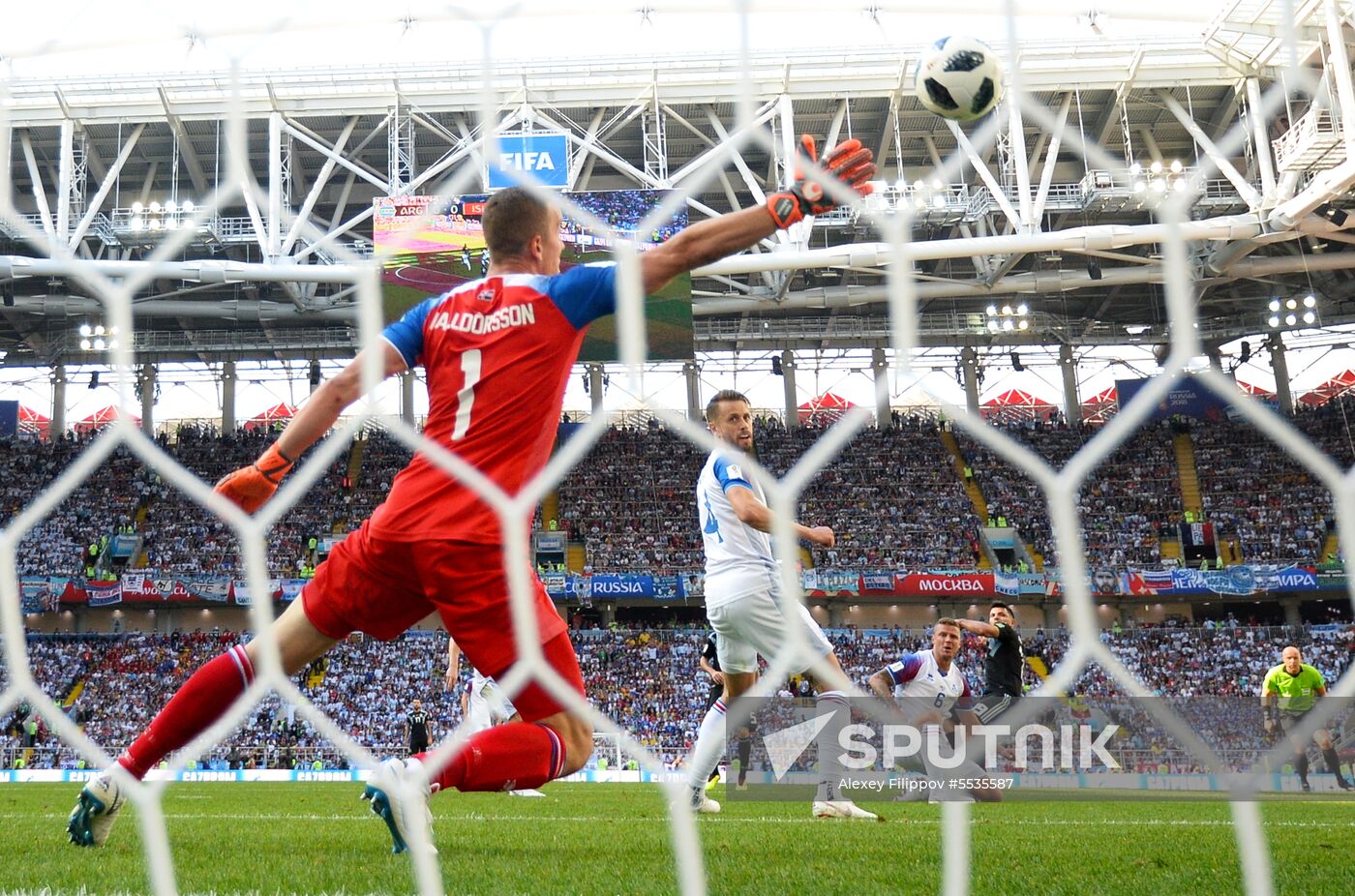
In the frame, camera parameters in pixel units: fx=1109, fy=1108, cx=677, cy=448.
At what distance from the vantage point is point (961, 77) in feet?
11.3

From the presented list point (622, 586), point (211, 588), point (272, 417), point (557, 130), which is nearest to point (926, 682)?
point (557, 130)

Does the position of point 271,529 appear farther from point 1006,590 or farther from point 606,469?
point 1006,590

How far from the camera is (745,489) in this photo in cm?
409

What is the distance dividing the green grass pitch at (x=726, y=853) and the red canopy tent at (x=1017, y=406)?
32.1 meters

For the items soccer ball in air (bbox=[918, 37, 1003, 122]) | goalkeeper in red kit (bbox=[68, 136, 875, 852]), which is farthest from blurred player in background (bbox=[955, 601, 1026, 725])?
goalkeeper in red kit (bbox=[68, 136, 875, 852])

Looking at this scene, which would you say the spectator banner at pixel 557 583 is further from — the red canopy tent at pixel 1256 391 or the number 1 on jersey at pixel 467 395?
the red canopy tent at pixel 1256 391

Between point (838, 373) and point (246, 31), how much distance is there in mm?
34894

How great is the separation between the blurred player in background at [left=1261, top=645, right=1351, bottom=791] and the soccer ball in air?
6917 mm

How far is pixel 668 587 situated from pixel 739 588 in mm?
19789

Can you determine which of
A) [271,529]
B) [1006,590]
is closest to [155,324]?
[271,529]

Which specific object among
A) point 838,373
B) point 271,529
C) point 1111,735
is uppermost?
point 838,373

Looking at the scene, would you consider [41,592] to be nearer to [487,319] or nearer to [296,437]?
[296,437]

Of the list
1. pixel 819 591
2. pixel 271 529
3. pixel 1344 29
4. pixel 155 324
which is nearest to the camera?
pixel 1344 29

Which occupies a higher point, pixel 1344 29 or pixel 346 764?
pixel 1344 29
